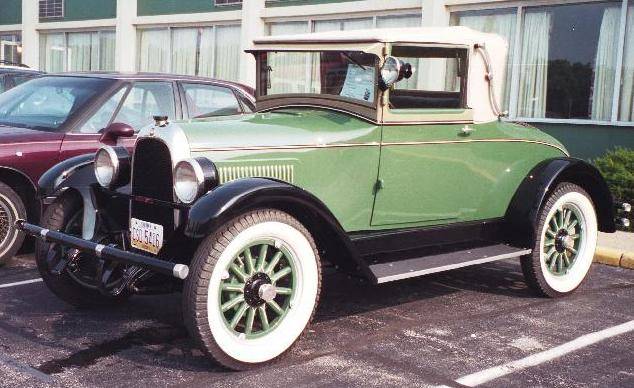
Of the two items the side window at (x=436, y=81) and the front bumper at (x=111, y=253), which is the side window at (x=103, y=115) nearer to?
the front bumper at (x=111, y=253)

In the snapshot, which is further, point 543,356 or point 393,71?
point 393,71

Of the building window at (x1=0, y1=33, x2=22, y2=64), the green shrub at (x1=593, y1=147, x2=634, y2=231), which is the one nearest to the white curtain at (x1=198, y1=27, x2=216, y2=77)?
the building window at (x1=0, y1=33, x2=22, y2=64)

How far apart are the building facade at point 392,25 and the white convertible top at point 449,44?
19.7ft

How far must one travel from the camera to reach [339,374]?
13.3ft

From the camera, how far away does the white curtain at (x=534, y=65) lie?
38.5 feet

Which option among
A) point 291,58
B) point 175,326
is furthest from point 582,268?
point 175,326

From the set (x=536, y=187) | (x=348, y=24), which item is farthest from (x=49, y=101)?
(x=348, y=24)

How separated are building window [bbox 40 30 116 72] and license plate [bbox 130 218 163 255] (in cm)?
1528

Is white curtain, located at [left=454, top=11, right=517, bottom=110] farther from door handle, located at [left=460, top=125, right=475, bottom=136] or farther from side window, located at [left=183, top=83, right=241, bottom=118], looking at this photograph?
door handle, located at [left=460, top=125, right=475, bottom=136]

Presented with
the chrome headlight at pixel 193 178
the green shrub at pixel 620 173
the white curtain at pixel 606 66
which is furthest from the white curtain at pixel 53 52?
the chrome headlight at pixel 193 178

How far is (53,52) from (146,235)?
18.0 meters

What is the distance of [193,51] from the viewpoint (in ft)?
57.1

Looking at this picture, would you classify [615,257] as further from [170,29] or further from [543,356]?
[170,29]

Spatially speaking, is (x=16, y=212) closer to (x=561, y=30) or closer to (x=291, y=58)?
(x=291, y=58)
